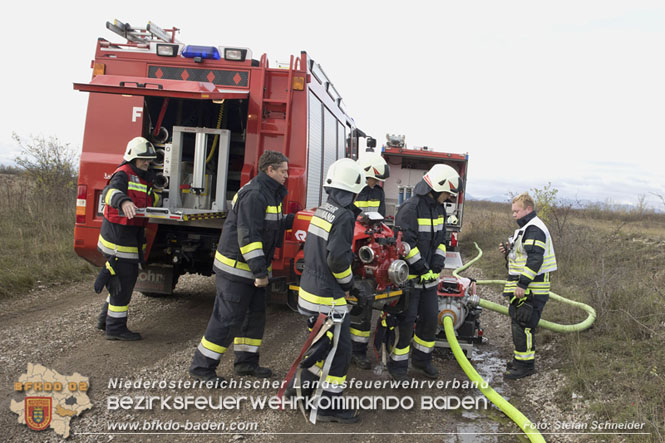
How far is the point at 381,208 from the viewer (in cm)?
615

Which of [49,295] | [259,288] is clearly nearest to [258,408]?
[259,288]

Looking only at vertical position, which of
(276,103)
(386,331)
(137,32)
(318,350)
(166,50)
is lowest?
(386,331)

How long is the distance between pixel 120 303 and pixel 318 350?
248 cm

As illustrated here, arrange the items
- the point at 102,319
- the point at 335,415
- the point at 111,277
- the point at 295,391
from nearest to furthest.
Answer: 1. the point at 335,415
2. the point at 295,391
3. the point at 111,277
4. the point at 102,319

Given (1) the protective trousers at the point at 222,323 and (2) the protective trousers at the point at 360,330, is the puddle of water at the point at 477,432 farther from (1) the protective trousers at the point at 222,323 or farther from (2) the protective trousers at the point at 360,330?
(1) the protective trousers at the point at 222,323

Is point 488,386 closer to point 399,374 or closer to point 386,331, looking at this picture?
point 399,374

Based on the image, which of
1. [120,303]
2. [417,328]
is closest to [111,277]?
[120,303]

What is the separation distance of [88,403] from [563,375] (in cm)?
405

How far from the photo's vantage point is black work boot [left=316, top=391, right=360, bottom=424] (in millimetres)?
3535

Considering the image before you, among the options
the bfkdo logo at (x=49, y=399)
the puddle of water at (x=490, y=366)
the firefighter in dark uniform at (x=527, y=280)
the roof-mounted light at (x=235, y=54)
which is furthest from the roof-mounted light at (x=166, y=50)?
the puddle of water at (x=490, y=366)

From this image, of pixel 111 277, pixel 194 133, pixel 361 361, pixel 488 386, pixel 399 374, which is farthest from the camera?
pixel 194 133

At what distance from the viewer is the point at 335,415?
3564 mm

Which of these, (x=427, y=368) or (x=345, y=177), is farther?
(x=427, y=368)

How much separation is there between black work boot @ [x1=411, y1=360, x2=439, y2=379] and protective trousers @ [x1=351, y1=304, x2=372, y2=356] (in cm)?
53
